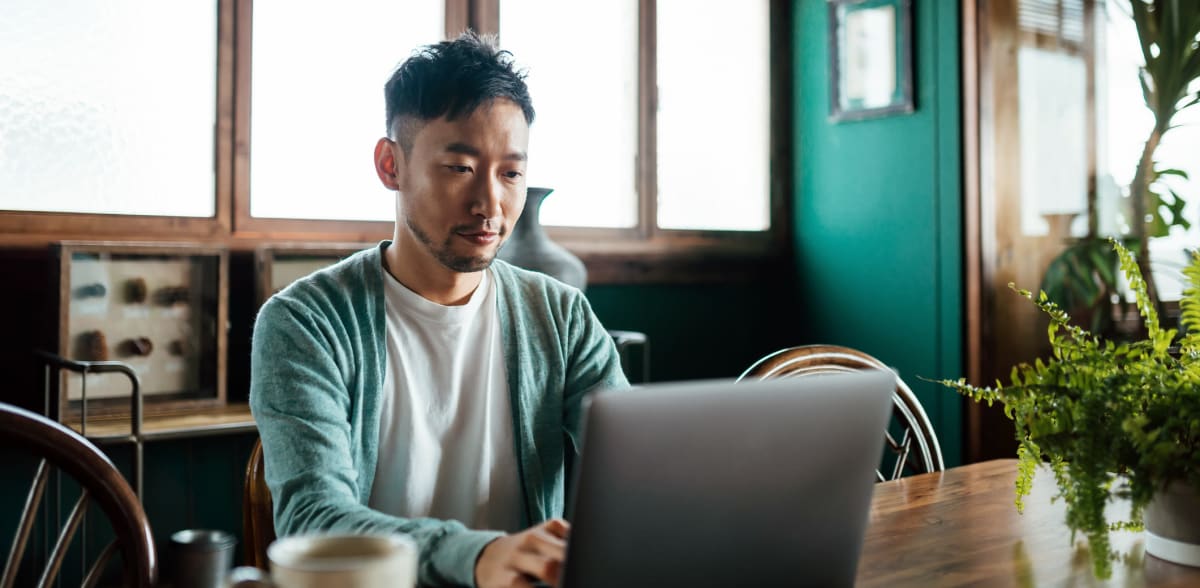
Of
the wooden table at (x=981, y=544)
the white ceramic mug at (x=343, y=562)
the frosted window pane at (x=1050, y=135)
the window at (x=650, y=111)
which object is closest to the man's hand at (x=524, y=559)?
the white ceramic mug at (x=343, y=562)

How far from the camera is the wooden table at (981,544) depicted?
973 mm

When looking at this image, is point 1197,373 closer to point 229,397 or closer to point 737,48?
point 229,397

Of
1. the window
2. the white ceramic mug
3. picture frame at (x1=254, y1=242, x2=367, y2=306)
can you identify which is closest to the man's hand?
the white ceramic mug

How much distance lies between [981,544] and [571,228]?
2.42 meters

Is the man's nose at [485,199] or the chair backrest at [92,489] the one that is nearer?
the chair backrest at [92,489]

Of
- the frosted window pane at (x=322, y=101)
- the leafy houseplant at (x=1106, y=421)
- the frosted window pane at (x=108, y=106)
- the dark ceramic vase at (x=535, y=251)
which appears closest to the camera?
the leafy houseplant at (x=1106, y=421)

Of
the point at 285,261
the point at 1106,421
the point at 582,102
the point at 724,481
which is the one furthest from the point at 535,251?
the point at 724,481

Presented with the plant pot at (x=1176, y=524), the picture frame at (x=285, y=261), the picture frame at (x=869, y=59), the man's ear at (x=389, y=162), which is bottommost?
the plant pot at (x=1176, y=524)

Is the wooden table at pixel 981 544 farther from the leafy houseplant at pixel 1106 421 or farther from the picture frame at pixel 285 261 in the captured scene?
the picture frame at pixel 285 261

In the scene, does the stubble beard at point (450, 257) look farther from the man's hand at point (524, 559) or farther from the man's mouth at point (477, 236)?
the man's hand at point (524, 559)

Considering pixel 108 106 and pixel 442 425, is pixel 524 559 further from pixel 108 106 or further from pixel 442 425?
pixel 108 106

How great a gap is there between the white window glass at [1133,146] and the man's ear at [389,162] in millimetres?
2356

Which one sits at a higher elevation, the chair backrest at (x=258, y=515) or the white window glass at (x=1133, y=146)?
the white window glass at (x=1133, y=146)

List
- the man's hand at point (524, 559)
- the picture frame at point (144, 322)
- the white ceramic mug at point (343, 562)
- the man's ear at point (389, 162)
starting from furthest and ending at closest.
A: the picture frame at point (144, 322)
the man's ear at point (389, 162)
the man's hand at point (524, 559)
the white ceramic mug at point (343, 562)
